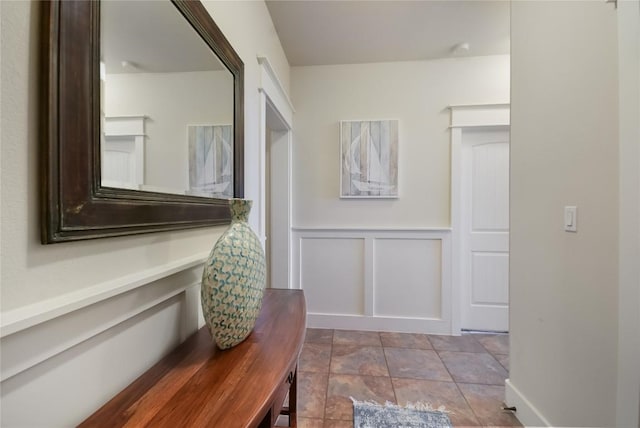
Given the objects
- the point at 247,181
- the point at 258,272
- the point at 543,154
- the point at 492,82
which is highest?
the point at 492,82

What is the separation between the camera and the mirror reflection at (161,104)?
26.2 inches

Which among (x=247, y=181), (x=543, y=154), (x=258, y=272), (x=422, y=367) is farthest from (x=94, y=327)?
(x=422, y=367)

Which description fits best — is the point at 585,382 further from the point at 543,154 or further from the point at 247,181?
the point at 247,181

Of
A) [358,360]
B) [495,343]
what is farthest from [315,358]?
[495,343]

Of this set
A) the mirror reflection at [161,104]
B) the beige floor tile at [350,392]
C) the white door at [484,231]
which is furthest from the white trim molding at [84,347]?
the white door at [484,231]

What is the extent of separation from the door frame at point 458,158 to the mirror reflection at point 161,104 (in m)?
2.15

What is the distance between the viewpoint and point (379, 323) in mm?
2650

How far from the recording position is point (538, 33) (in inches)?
55.1

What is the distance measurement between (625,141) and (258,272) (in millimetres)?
1356

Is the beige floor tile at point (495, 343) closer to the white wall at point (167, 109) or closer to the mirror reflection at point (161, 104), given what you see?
the mirror reflection at point (161, 104)

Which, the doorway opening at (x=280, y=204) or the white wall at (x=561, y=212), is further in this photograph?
the doorway opening at (x=280, y=204)

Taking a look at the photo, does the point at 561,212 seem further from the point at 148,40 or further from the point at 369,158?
the point at 148,40

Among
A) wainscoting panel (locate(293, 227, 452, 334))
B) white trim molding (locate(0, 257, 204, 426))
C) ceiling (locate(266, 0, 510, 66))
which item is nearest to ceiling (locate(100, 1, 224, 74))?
white trim molding (locate(0, 257, 204, 426))

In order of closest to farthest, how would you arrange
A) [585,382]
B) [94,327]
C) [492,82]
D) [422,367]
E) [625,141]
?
[94,327], [625,141], [585,382], [422,367], [492,82]
